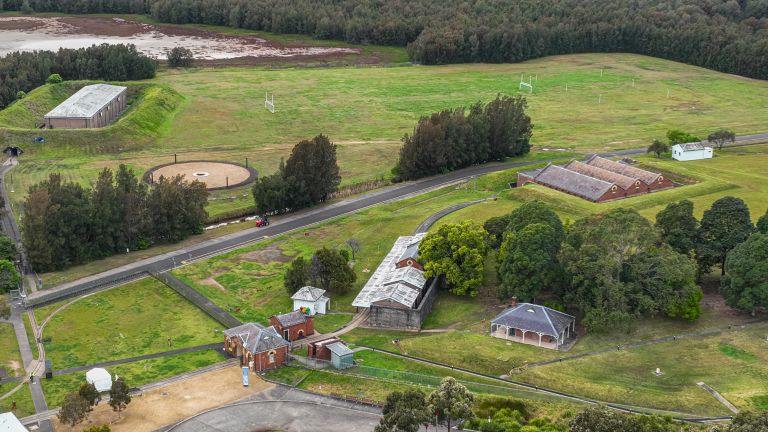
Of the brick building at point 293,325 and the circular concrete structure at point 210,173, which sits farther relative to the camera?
the circular concrete structure at point 210,173

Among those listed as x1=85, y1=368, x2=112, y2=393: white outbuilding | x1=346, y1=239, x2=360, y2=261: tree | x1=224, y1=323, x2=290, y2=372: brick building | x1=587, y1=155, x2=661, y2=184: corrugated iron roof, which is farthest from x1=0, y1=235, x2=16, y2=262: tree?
x1=587, y1=155, x2=661, y2=184: corrugated iron roof

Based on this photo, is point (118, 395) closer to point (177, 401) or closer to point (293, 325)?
point (177, 401)

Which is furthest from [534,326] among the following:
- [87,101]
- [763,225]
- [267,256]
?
[87,101]

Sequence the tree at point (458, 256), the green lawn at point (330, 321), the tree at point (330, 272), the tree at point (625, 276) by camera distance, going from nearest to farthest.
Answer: the tree at point (625, 276), the green lawn at point (330, 321), the tree at point (458, 256), the tree at point (330, 272)

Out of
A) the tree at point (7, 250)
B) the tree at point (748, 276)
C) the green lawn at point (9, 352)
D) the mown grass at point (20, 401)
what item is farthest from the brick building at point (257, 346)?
the tree at point (748, 276)

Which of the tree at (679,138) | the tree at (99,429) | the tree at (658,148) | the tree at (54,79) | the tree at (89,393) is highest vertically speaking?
the tree at (54,79)

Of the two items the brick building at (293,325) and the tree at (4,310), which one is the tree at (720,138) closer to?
the brick building at (293,325)

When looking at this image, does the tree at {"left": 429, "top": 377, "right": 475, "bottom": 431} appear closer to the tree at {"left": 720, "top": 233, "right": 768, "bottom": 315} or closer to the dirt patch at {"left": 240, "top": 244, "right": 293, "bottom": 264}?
the tree at {"left": 720, "top": 233, "right": 768, "bottom": 315}

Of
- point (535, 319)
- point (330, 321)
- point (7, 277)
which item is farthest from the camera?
point (7, 277)
